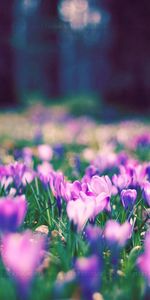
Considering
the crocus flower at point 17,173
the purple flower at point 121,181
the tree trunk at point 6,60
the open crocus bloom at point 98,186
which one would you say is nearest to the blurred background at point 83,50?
the tree trunk at point 6,60

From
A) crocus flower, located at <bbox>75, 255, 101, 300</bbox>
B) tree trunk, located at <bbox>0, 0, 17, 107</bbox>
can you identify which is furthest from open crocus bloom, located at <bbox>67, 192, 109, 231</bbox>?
tree trunk, located at <bbox>0, 0, 17, 107</bbox>

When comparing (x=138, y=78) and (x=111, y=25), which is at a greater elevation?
(x=111, y=25)

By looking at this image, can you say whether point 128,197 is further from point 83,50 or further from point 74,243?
point 83,50

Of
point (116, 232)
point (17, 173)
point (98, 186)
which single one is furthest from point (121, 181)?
point (116, 232)

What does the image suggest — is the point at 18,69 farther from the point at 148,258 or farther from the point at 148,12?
the point at 148,258

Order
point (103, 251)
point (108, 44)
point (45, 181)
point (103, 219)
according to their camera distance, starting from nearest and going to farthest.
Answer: point (103, 251) → point (103, 219) → point (45, 181) → point (108, 44)

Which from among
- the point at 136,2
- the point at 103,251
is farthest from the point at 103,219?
the point at 136,2
